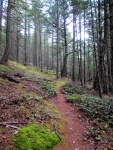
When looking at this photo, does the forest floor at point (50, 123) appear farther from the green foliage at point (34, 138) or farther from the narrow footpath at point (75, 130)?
the green foliage at point (34, 138)

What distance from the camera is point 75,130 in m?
6.61

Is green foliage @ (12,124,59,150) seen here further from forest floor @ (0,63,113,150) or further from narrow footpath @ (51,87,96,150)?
narrow footpath @ (51,87,96,150)

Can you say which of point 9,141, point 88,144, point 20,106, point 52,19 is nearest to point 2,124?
point 9,141

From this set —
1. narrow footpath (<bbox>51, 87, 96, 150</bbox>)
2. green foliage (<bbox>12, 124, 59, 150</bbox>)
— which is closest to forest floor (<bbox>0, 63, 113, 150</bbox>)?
narrow footpath (<bbox>51, 87, 96, 150</bbox>)

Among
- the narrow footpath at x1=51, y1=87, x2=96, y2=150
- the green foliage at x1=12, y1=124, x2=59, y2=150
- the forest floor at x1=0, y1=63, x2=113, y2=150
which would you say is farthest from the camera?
the narrow footpath at x1=51, y1=87, x2=96, y2=150

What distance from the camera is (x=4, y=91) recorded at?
870 centimetres

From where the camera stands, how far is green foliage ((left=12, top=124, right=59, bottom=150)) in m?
4.70

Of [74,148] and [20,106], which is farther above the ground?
[20,106]

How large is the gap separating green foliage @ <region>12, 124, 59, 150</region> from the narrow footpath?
0.38 m

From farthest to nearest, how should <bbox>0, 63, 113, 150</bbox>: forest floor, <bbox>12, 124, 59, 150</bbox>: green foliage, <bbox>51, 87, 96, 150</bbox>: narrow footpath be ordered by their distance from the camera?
1. <bbox>51, 87, 96, 150</bbox>: narrow footpath
2. <bbox>0, 63, 113, 150</bbox>: forest floor
3. <bbox>12, 124, 59, 150</bbox>: green foliage

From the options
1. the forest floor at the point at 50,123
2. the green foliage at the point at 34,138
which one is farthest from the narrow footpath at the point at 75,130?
the green foliage at the point at 34,138

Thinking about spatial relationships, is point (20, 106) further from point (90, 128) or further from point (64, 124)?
point (90, 128)

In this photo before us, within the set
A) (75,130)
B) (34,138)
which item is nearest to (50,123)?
(75,130)

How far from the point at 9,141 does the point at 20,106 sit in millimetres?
2567
